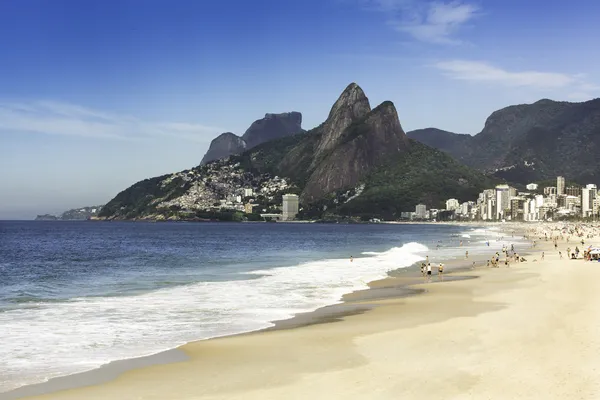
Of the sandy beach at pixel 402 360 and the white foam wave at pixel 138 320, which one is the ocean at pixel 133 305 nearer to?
the white foam wave at pixel 138 320

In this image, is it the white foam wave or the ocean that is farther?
the ocean

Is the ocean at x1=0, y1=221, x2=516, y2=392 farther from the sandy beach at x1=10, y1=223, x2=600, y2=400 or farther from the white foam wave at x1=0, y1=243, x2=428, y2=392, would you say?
the sandy beach at x1=10, y1=223, x2=600, y2=400

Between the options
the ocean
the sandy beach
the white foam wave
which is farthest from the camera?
→ the ocean

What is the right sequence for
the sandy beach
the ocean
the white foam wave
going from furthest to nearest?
the ocean < the white foam wave < the sandy beach

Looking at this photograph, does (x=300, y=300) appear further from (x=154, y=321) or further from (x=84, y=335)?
(x=84, y=335)

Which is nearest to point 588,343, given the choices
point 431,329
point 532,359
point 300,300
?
point 532,359

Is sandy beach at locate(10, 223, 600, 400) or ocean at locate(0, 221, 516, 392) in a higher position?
sandy beach at locate(10, 223, 600, 400)

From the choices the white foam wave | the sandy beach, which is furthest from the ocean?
the sandy beach
